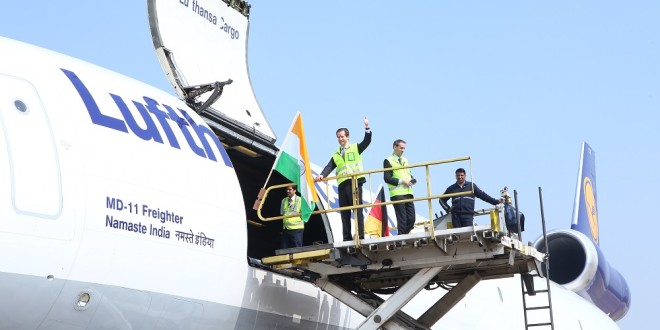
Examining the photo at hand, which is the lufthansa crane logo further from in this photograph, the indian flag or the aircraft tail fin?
the indian flag

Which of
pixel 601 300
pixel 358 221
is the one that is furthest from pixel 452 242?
pixel 601 300

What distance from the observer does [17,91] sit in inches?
362

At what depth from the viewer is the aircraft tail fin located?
26.8 m

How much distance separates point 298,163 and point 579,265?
1395 cm

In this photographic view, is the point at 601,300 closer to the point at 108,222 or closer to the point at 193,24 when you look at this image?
the point at 193,24

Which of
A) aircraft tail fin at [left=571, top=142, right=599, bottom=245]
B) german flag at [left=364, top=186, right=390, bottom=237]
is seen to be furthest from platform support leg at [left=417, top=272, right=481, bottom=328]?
aircraft tail fin at [left=571, top=142, right=599, bottom=245]

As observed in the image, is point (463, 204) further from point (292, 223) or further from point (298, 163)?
point (298, 163)

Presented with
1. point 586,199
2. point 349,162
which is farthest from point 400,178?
point 586,199

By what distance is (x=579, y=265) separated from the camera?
77.7 ft

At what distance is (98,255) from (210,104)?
419 cm

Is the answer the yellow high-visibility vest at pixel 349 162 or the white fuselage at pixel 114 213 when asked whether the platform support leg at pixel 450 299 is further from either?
the yellow high-visibility vest at pixel 349 162

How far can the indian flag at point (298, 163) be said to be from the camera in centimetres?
1172

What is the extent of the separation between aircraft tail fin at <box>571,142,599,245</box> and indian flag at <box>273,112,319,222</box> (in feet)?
53.5

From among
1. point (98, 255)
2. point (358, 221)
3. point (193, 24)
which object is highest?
point (193, 24)
